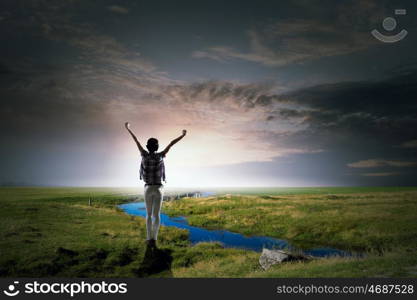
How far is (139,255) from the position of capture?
15.1m

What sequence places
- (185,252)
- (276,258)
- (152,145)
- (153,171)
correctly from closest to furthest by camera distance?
(153,171) → (152,145) → (276,258) → (185,252)

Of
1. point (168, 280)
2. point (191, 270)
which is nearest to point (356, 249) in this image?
point (191, 270)

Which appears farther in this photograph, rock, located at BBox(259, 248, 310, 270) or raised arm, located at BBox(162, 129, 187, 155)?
rock, located at BBox(259, 248, 310, 270)

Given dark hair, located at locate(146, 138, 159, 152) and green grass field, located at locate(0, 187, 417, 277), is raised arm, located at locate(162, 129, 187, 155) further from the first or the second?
green grass field, located at locate(0, 187, 417, 277)

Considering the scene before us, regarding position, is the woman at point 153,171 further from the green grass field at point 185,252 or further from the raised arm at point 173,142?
the green grass field at point 185,252

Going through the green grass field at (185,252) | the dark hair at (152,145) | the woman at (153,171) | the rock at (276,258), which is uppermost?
the dark hair at (152,145)

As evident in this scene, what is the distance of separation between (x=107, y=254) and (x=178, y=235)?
11.6 m

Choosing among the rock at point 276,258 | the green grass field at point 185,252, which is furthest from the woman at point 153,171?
the rock at point 276,258

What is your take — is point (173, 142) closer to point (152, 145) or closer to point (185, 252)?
point (152, 145)

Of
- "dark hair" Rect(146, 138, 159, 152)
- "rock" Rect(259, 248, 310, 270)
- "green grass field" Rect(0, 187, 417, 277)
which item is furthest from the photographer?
"rock" Rect(259, 248, 310, 270)

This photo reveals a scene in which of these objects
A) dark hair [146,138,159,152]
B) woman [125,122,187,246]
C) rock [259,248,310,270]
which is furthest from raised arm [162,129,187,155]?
rock [259,248,310,270]

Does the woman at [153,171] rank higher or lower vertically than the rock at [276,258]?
higher

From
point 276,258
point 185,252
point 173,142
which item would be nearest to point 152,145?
point 173,142

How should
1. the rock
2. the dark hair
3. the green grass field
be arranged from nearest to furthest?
the dark hair, the green grass field, the rock
